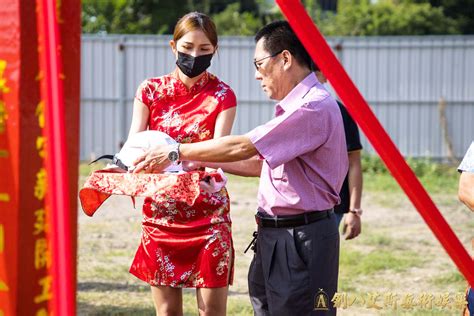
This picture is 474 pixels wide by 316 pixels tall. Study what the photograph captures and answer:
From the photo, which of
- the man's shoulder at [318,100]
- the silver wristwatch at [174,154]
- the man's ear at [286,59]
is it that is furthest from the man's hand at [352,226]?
the silver wristwatch at [174,154]

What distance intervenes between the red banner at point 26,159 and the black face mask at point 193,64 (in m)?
1.37

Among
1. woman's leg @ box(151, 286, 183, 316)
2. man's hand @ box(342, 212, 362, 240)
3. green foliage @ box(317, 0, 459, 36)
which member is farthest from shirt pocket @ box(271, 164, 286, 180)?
green foliage @ box(317, 0, 459, 36)

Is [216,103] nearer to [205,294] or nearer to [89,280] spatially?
[205,294]

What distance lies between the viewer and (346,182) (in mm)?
5051

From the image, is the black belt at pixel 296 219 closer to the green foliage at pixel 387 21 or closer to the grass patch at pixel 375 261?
the grass patch at pixel 375 261

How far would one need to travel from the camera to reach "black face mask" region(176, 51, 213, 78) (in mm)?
3707

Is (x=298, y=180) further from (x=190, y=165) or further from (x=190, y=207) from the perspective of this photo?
(x=190, y=207)

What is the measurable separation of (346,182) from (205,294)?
1.59 metres

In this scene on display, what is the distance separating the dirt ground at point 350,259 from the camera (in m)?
6.17

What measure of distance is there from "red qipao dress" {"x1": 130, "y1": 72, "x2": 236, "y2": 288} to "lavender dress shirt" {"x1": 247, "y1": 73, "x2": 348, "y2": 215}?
324 mm

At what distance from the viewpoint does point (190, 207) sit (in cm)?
370

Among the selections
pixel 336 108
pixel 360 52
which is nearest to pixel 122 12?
pixel 360 52

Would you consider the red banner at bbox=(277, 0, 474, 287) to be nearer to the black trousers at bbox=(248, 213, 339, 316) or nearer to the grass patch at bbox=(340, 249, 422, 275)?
the black trousers at bbox=(248, 213, 339, 316)

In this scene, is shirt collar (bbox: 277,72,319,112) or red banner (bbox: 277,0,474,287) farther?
shirt collar (bbox: 277,72,319,112)
